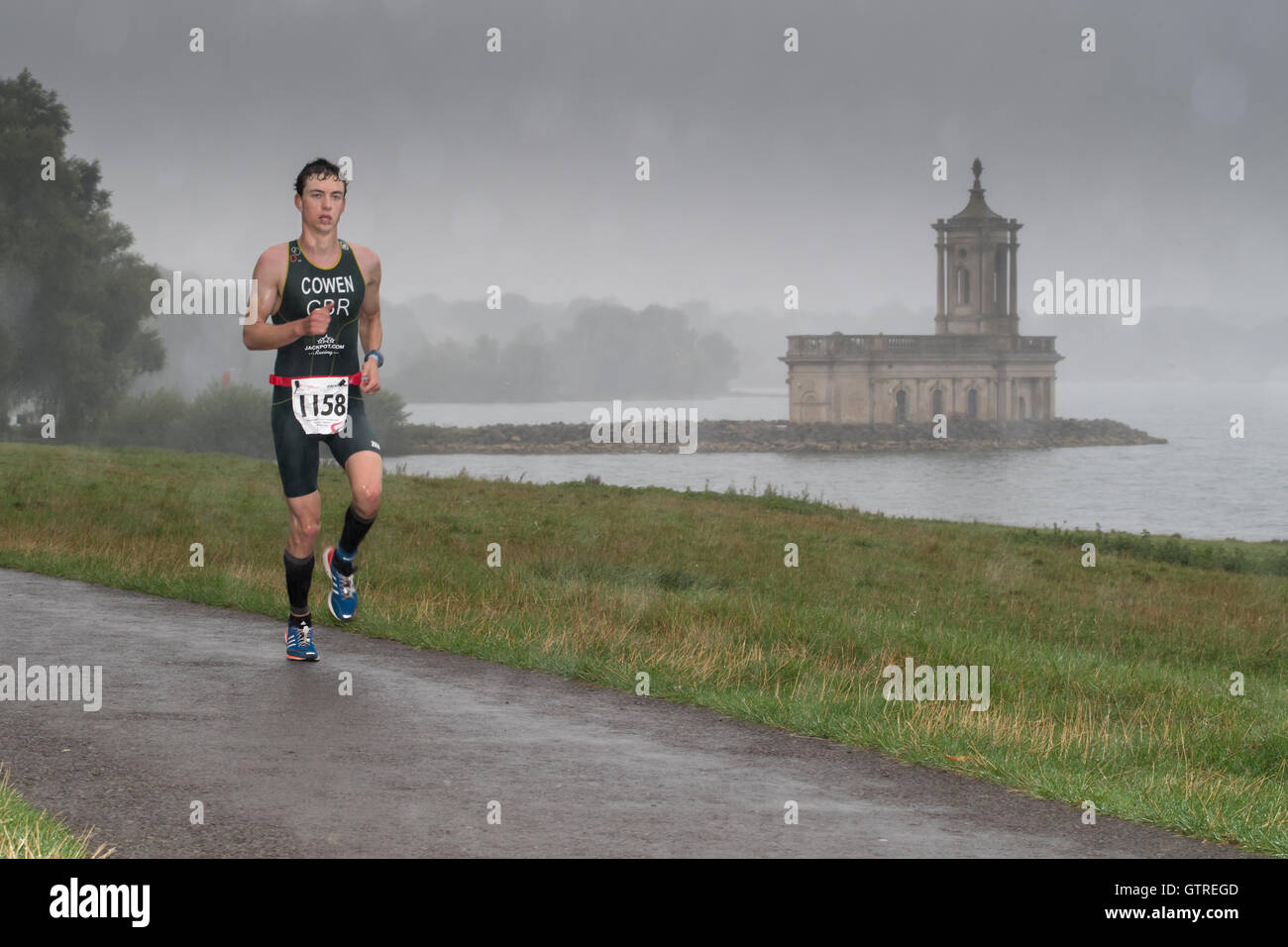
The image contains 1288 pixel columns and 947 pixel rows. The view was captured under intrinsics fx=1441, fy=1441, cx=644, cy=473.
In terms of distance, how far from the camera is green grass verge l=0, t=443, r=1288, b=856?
761 cm

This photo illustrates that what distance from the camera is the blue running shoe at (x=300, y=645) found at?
916 centimetres

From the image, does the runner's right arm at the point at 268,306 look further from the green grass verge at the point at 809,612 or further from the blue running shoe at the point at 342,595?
the green grass verge at the point at 809,612

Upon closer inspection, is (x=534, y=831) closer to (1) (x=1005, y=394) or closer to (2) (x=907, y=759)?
(2) (x=907, y=759)

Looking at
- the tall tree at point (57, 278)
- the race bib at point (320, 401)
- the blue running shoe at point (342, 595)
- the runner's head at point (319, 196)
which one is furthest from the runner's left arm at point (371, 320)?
the tall tree at point (57, 278)

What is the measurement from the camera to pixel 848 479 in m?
106

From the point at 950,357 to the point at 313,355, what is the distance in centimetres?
15039

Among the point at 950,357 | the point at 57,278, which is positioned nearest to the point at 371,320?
the point at 57,278

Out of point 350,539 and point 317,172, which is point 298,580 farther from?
point 317,172

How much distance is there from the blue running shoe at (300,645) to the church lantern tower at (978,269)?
503ft

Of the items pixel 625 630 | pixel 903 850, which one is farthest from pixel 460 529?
pixel 903 850

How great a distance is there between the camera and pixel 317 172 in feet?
29.8

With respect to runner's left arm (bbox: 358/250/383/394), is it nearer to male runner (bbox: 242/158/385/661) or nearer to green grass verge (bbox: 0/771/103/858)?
male runner (bbox: 242/158/385/661)

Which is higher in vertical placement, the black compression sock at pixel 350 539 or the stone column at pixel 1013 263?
the stone column at pixel 1013 263

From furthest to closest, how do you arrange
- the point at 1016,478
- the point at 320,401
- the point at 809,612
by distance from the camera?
the point at 1016,478 → the point at 809,612 → the point at 320,401
